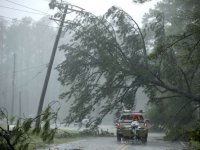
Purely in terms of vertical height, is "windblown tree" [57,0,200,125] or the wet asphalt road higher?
"windblown tree" [57,0,200,125]

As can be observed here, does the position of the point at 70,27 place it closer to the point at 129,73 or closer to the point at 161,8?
the point at 129,73

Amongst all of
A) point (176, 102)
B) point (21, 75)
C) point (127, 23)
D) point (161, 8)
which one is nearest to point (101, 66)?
point (127, 23)

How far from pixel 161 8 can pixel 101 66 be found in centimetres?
3814

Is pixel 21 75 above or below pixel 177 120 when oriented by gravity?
above

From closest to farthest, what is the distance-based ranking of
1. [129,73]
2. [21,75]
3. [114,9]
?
[129,73], [114,9], [21,75]

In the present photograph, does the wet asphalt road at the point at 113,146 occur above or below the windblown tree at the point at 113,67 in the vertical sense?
below

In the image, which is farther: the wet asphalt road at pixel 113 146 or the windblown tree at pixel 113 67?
the windblown tree at pixel 113 67

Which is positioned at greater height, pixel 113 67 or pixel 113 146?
pixel 113 67

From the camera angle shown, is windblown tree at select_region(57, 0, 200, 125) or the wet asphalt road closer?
the wet asphalt road

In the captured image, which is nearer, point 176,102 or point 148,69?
point 148,69

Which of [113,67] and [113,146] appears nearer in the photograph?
[113,67]

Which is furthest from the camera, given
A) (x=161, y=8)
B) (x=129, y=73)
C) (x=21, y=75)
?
(x=21, y=75)

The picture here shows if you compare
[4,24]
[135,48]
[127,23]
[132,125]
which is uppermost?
[4,24]

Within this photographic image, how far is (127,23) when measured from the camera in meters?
21.4
